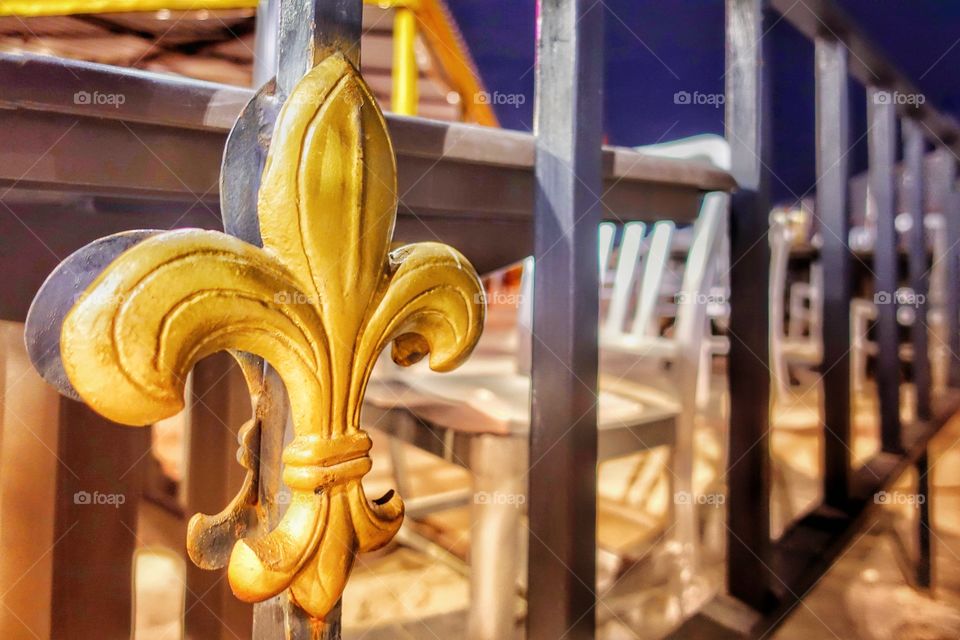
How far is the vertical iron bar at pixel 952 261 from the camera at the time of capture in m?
1.70

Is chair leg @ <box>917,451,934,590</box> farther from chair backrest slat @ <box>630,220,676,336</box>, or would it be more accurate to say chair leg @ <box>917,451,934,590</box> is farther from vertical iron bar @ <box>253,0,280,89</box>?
vertical iron bar @ <box>253,0,280,89</box>

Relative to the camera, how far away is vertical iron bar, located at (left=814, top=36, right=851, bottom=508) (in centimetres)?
103

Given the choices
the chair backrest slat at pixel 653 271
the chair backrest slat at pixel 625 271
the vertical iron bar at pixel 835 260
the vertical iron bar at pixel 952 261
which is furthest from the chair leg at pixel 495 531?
the vertical iron bar at pixel 952 261

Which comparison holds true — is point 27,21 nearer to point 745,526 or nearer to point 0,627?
point 0,627

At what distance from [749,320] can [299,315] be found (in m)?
0.71

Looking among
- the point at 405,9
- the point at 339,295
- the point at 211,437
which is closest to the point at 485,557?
the point at 211,437

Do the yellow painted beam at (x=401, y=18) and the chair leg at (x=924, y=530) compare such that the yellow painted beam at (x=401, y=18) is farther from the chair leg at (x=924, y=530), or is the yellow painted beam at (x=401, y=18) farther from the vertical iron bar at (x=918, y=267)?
the chair leg at (x=924, y=530)

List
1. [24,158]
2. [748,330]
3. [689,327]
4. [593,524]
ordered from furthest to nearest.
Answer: [689,327], [748,330], [593,524], [24,158]

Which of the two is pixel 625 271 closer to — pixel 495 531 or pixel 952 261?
pixel 952 261

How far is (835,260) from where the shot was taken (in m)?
1.05

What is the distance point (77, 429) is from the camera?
0.60 metres

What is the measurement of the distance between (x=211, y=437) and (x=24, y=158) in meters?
0.34

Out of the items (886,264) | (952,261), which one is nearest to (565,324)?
(886,264)

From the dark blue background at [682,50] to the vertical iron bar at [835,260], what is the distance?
61.4 inches
